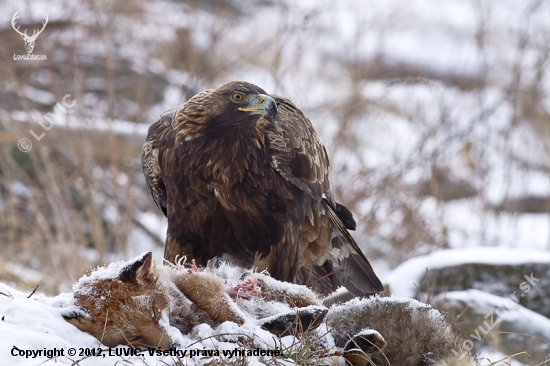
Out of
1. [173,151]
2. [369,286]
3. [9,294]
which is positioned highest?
[173,151]

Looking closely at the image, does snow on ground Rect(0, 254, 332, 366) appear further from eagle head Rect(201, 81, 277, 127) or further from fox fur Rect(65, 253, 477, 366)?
eagle head Rect(201, 81, 277, 127)

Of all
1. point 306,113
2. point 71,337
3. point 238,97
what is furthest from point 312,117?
point 71,337

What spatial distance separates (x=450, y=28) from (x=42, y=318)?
15.5 metres

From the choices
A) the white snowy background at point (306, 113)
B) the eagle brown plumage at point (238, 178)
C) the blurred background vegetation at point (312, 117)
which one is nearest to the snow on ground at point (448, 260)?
the eagle brown plumage at point (238, 178)

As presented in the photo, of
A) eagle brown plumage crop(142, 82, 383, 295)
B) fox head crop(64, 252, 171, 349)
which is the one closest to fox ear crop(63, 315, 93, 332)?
fox head crop(64, 252, 171, 349)

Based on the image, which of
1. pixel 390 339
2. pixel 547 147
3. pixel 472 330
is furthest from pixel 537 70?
pixel 390 339

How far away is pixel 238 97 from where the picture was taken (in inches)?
171

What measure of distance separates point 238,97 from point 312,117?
23.5 ft

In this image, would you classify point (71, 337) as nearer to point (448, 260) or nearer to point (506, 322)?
point (506, 322)

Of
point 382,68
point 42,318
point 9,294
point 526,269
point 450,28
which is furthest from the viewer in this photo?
point 450,28

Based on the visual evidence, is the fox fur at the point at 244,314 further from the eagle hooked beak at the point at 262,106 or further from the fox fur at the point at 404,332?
the eagle hooked beak at the point at 262,106

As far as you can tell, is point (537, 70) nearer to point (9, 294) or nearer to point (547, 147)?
point (547, 147)

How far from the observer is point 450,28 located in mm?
16719
